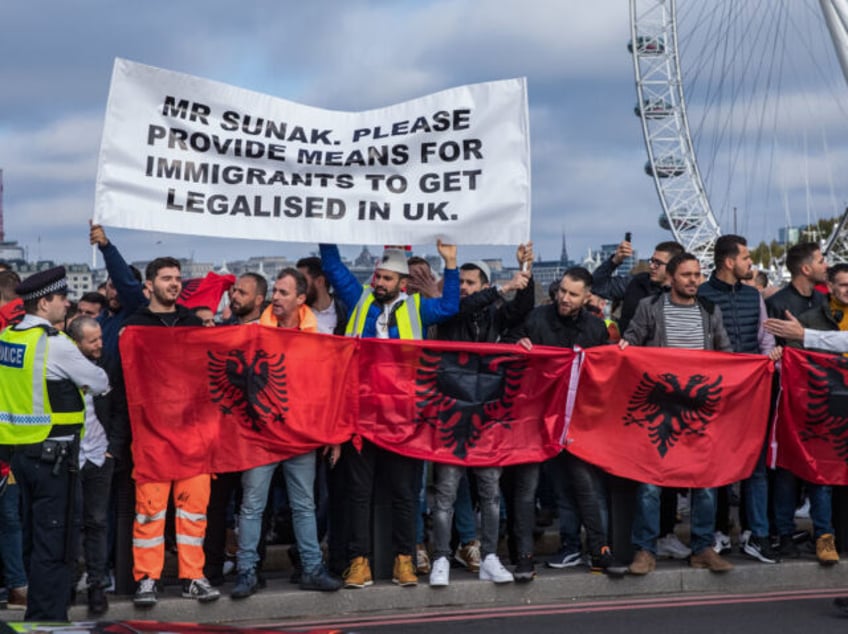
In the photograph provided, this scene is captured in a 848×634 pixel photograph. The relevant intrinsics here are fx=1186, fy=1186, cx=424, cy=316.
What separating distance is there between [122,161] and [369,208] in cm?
159

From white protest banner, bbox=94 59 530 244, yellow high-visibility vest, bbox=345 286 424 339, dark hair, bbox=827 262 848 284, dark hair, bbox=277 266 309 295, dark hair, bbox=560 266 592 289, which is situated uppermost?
white protest banner, bbox=94 59 530 244

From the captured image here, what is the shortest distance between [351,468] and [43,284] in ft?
7.64

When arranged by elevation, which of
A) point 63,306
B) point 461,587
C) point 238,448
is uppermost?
point 63,306

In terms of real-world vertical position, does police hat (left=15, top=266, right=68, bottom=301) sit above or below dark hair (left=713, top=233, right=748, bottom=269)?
below

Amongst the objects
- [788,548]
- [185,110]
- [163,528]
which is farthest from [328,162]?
[788,548]

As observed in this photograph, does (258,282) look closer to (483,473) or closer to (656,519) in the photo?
(483,473)

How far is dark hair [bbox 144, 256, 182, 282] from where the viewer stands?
7.56 m

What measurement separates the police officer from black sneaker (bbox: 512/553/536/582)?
2.82 m

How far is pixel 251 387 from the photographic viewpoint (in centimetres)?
763

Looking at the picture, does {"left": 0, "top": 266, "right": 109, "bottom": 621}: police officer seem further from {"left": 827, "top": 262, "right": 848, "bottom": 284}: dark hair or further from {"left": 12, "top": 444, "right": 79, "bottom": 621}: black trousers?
{"left": 827, "top": 262, "right": 848, "bottom": 284}: dark hair

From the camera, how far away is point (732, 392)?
8.38 meters

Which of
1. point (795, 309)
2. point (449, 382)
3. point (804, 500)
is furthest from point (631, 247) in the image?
point (804, 500)

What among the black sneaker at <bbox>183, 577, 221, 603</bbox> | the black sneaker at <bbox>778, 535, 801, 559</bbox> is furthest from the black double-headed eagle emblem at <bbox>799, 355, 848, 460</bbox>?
the black sneaker at <bbox>183, 577, 221, 603</bbox>

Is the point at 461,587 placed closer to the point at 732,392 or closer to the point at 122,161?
the point at 732,392
